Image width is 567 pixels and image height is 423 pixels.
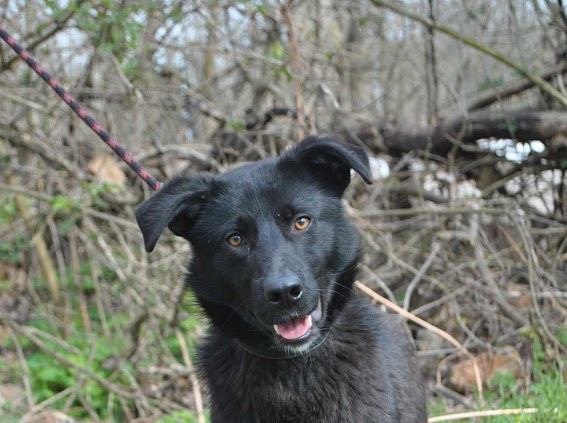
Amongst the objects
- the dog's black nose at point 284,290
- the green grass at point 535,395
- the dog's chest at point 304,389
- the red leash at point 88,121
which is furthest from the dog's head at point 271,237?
the green grass at point 535,395

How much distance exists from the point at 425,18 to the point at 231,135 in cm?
227

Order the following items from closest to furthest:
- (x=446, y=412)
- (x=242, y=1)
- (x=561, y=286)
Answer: (x=446, y=412), (x=242, y=1), (x=561, y=286)

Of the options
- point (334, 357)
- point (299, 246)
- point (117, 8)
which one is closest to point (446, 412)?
point (334, 357)

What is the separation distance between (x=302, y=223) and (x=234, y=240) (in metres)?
0.32

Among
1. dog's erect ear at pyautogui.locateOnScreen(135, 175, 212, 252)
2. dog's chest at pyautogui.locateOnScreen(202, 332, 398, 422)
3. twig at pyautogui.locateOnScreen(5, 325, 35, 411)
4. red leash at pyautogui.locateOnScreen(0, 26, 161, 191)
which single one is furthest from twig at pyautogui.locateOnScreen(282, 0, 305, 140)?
twig at pyautogui.locateOnScreen(5, 325, 35, 411)

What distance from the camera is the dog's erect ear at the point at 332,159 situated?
3.15 metres

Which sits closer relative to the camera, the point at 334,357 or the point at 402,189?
the point at 334,357

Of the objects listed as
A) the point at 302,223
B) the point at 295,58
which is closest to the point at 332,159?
the point at 302,223

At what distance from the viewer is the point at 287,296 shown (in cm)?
292

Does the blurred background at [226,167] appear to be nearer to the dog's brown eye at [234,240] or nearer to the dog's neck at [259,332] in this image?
the dog's neck at [259,332]

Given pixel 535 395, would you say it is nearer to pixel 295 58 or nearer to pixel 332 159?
pixel 332 159

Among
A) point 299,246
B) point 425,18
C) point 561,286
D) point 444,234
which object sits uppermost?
point 425,18

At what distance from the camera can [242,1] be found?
211 inches

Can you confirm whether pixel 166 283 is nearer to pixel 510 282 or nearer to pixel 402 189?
pixel 402 189
